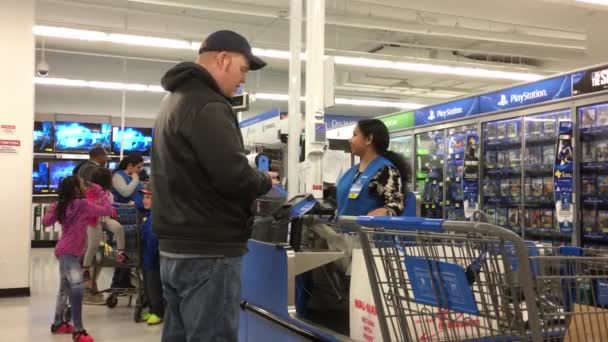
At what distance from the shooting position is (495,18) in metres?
11.0

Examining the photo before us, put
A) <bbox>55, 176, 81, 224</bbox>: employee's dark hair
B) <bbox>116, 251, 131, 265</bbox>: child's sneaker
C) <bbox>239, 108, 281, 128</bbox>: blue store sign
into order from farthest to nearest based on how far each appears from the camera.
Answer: <bbox>239, 108, 281, 128</bbox>: blue store sign
<bbox>116, 251, 131, 265</bbox>: child's sneaker
<bbox>55, 176, 81, 224</bbox>: employee's dark hair

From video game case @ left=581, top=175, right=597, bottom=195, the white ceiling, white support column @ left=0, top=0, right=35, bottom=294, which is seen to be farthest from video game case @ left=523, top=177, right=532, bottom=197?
white support column @ left=0, top=0, right=35, bottom=294

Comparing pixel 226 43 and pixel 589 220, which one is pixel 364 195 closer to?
pixel 226 43

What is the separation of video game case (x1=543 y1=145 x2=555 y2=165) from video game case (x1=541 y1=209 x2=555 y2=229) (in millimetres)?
560

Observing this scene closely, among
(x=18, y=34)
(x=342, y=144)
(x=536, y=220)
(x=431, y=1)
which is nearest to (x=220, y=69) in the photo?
(x=536, y=220)

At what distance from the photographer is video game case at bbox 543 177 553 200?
21.3 feet

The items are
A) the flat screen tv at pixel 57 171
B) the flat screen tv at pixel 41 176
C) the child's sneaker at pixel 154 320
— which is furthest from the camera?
the flat screen tv at pixel 57 171

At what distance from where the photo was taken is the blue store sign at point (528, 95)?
623 cm

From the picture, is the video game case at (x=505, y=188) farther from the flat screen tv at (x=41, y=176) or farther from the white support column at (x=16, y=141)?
the flat screen tv at (x=41, y=176)

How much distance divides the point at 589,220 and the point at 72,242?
16.7ft

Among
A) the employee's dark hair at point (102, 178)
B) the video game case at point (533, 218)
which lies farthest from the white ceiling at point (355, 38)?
the employee's dark hair at point (102, 178)

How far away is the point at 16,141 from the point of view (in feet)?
23.2

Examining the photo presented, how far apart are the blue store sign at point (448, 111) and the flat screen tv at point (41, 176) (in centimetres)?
940

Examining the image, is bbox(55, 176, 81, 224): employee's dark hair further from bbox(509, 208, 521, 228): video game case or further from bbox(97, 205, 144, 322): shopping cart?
bbox(509, 208, 521, 228): video game case
